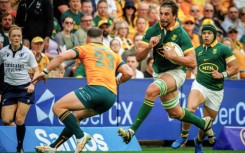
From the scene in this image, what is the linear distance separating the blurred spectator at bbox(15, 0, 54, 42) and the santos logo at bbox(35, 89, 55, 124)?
1936mm

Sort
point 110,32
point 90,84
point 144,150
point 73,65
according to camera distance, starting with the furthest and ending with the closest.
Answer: point 110,32
point 73,65
point 144,150
point 90,84

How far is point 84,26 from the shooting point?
22.0 meters

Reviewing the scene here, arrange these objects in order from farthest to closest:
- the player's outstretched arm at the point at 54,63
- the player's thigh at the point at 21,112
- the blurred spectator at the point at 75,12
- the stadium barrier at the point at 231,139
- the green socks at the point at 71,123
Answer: the blurred spectator at the point at 75,12
the stadium barrier at the point at 231,139
the player's thigh at the point at 21,112
the green socks at the point at 71,123
the player's outstretched arm at the point at 54,63

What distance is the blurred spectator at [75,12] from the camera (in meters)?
22.1

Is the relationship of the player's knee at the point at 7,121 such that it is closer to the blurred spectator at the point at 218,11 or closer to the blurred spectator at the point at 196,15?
the blurred spectator at the point at 196,15

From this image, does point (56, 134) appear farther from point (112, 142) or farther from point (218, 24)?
point (218, 24)

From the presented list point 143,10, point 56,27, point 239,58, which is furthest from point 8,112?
point 239,58

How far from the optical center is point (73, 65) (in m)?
21.1

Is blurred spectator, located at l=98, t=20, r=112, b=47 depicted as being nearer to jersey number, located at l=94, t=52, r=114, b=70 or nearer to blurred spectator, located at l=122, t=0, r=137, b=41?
blurred spectator, located at l=122, t=0, r=137, b=41

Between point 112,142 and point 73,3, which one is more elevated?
point 73,3

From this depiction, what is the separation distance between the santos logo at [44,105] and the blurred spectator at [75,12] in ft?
10.8

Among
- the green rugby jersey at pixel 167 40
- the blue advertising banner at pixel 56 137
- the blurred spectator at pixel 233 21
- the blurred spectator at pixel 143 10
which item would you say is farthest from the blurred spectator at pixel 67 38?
the blurred spectator at pixel 233 21

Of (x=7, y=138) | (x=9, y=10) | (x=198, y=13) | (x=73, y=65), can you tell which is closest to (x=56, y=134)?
(x=7, y=138)

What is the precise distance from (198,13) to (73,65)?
5.35m
